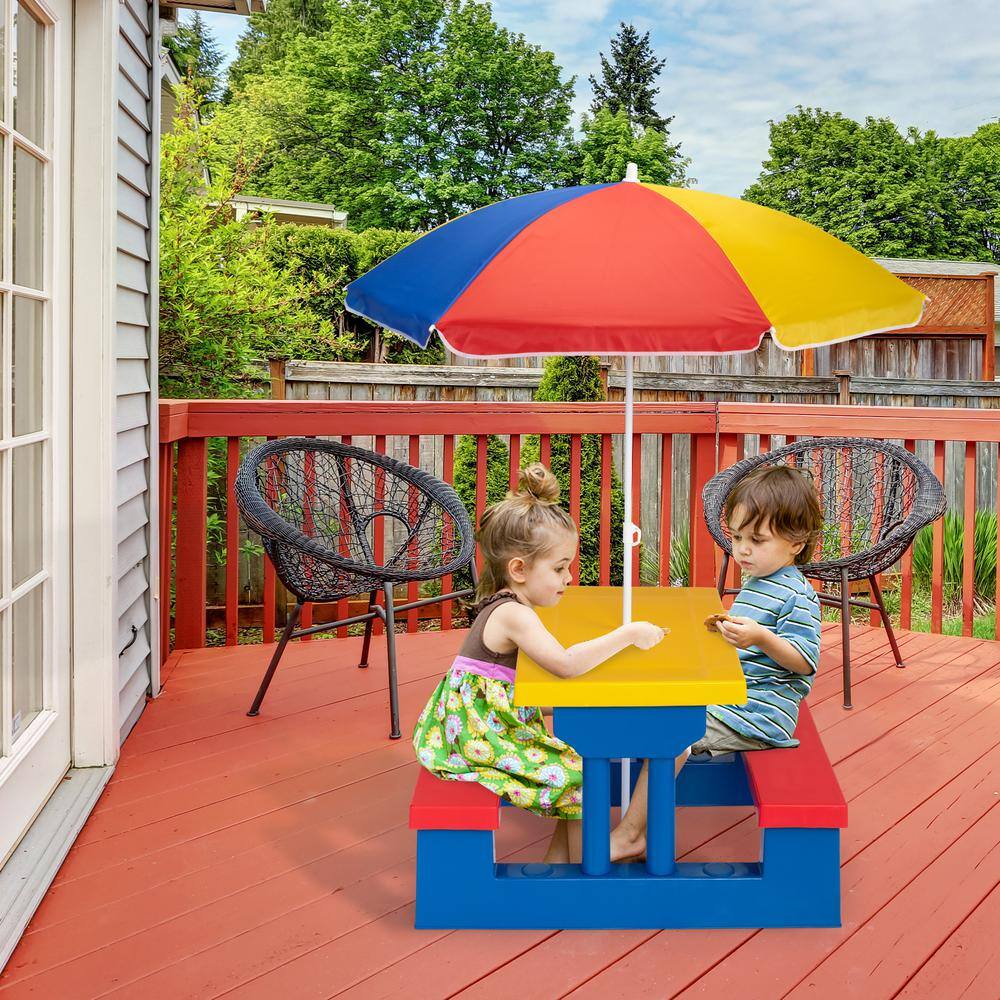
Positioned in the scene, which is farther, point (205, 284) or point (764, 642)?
point (205, 284)

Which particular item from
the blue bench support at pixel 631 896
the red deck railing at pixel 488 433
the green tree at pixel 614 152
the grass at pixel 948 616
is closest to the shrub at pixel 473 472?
the red deck railing at pixel 488 433

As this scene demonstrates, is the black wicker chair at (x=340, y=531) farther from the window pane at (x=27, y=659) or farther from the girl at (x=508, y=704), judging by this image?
the girl at (x=508, y=704)

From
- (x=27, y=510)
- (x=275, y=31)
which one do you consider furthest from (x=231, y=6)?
(x=275, y=31)

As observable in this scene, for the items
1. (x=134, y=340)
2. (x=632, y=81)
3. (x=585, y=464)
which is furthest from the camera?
(x=632, y=81)

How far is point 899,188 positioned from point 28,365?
2749cm

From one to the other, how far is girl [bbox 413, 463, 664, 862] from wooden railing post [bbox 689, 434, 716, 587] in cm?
213

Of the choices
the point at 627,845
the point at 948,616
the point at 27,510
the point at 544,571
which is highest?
the point at 27,510

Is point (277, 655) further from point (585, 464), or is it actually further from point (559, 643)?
point (585, 464)

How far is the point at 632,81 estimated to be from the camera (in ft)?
98.4

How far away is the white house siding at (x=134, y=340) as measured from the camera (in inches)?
104

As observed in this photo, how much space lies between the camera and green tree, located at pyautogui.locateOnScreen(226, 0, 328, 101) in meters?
27.0

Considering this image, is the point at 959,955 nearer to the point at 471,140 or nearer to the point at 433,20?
the point at 471,140

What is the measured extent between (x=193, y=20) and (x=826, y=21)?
19.4 meters

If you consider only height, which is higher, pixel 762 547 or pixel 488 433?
pixel 488 433
